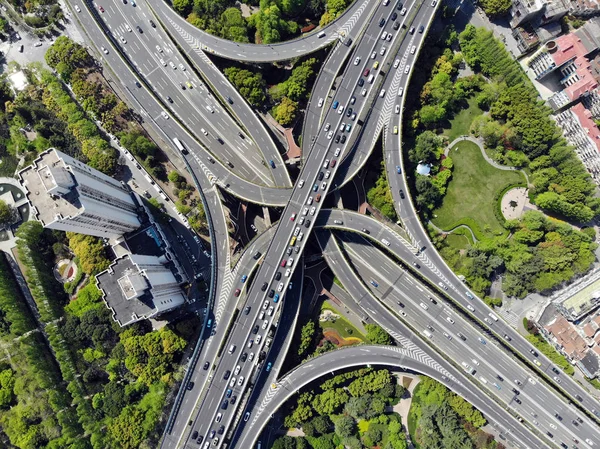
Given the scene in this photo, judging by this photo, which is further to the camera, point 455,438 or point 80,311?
point 80,311

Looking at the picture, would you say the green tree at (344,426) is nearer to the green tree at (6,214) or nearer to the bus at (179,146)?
the bus at (179,146)

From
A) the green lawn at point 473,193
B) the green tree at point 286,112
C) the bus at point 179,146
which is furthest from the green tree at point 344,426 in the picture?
the bus at point 179,146

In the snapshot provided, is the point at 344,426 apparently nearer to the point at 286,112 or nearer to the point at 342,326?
the point at 342,326

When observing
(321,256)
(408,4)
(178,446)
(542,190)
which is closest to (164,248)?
(321,256)

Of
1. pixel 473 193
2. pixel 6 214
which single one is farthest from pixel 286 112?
pixel 6 214

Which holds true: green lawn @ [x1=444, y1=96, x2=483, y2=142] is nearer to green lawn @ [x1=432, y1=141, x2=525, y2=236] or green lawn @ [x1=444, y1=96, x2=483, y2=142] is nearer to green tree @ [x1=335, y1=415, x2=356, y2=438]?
green lawn @ [x1=432, y1=141, x2=525, y2=236]

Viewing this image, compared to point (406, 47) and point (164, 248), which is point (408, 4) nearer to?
point (406, 47)
